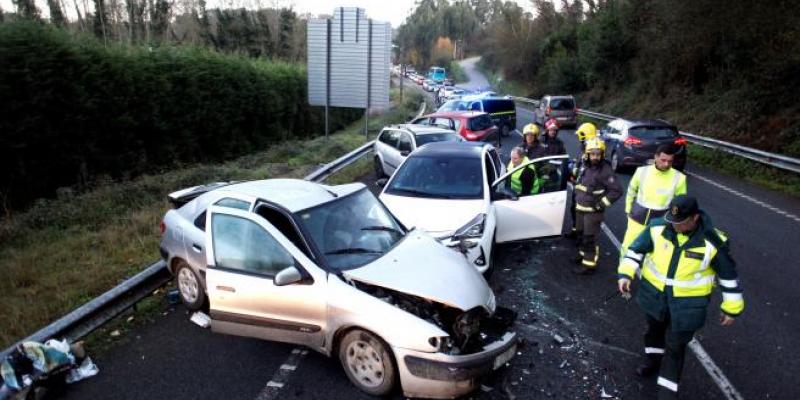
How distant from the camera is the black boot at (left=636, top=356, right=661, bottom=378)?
4.61m

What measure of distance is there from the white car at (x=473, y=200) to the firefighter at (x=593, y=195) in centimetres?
49

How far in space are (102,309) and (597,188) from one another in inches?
232

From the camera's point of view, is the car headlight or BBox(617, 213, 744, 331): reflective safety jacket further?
the car headlight

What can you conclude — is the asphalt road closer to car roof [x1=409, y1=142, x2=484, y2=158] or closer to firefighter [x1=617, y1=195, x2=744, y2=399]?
firefighter [x1=617, y1=195, x2=744, y2=399]

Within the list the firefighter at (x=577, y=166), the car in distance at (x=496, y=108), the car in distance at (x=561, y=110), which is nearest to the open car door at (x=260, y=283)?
the firefighter at (x=577, y=166)

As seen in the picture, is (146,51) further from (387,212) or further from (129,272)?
(387,212)

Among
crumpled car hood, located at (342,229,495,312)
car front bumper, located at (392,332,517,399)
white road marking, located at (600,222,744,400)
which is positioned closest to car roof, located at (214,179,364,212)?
crumpled car hood, located at (342,229,495,312)

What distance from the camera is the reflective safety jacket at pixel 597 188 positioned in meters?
6.87

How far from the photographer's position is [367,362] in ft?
14.0

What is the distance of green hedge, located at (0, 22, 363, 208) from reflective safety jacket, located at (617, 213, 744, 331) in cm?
1060

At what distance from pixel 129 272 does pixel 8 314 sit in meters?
1.37

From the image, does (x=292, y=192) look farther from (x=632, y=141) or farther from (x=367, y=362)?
(x=632, y=141)

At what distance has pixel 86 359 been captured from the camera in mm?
4656

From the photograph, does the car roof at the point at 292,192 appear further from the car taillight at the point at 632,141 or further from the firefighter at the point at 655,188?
the car taillight at the point at 632,141
